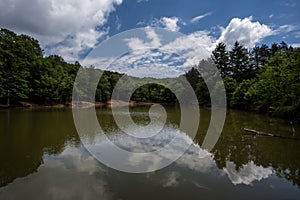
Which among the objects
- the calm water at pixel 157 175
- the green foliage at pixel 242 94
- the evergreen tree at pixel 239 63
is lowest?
the calm water at pixel 157 175

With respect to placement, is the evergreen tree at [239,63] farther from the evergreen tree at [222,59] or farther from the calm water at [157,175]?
the calm water at [157,175]

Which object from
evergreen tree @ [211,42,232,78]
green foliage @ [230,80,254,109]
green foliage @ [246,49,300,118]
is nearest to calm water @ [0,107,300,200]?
green foliage @ [246,49,300,118]

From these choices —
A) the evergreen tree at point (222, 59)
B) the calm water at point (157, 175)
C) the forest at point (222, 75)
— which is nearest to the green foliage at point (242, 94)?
the forest at point (222, 75)

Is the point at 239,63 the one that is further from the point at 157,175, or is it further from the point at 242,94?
the point at 157,175

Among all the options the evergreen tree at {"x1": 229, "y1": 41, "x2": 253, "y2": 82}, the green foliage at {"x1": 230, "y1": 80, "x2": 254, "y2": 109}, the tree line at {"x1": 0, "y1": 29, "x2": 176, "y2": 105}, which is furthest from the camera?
the evergreen tree at {"x1": 229, "y1": 41, "x2": 253, "y2": 82}

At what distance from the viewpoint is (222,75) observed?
42.2 m

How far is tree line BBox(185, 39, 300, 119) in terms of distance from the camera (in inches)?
641

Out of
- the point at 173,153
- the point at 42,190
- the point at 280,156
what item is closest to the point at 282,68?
the point at 280,156

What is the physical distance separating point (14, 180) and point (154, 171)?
3773 mm

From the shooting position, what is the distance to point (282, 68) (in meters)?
17.6

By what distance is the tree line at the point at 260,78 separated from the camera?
16.3 meters

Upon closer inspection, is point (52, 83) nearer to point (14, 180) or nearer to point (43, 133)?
point (43, 133)

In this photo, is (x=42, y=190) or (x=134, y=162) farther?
(x=134, y=162)

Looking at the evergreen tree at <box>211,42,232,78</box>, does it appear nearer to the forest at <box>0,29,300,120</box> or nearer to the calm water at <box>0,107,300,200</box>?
the forest at <box>0,29,300,120</box>
